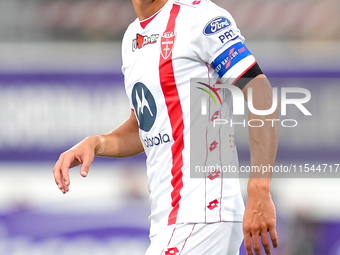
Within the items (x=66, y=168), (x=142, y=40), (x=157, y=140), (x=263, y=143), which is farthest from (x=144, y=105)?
(x=263, y=143)

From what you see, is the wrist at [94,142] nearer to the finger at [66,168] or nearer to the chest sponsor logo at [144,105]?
the finger at [66,168]

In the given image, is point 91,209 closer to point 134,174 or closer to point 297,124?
point 134,174

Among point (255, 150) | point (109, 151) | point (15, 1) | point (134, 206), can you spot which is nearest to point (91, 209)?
point (134, 206)

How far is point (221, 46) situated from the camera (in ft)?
5.00

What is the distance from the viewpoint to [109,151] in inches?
79.4

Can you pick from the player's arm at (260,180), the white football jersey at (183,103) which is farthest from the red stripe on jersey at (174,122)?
the player's arm at (260,180)

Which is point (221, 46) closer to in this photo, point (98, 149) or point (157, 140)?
point (157, 140)

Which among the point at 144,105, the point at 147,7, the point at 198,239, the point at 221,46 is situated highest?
the point at 147,7

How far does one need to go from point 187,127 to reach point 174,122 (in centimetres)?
5

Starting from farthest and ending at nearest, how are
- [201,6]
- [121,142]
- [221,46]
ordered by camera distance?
[121,142] < [201,6] < [221,46]

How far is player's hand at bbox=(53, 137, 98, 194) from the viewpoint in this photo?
1702 mm

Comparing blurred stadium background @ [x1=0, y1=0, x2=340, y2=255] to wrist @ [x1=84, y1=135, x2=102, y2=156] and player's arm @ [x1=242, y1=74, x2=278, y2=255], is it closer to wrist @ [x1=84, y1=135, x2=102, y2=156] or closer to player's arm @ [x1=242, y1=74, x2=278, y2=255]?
wrist @ [x1=84, y1=135, x2=102, y2=156]

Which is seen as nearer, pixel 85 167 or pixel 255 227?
pixel 255 227

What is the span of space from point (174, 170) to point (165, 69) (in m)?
0.36
